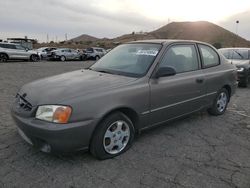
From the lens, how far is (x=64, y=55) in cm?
2659

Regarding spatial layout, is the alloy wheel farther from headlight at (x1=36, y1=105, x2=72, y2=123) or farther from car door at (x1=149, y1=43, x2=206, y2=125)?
headlight at (x1=36, y1=105, x2=72, y2=123)

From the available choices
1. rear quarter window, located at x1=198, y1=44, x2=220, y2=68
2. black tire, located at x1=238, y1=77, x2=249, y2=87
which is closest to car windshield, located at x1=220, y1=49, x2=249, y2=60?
black tire, located at x1=238, y1=77, x2=249, y2=87

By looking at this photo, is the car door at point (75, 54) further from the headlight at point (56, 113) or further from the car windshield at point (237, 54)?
the headlight at point (56, 113)

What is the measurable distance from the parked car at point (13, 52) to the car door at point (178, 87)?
18.5 m

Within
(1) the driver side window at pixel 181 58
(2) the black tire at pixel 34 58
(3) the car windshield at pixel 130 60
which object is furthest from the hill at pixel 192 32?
(3) the car windshield at pixel 130 60

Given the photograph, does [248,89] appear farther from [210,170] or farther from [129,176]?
[129,176]

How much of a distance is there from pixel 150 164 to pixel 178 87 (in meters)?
1.45

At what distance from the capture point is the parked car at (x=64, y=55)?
2583cm

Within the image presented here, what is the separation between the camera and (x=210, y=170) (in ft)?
10.8

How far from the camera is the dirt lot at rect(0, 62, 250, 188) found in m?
3.00

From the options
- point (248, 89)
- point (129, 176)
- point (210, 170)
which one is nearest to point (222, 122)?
point (210, 170)

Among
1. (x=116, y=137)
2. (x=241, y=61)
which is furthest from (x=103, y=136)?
(x=241, y=61)

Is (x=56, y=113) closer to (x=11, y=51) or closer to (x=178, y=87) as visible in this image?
(x=178, y=87)

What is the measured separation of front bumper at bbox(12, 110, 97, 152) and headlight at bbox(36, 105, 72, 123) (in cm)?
6
